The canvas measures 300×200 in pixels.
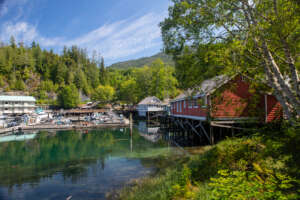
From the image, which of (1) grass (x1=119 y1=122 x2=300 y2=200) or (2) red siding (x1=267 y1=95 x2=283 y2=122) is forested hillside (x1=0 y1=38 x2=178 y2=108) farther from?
(1) grass (x1=119 y1=122 x2=300 y2=200)

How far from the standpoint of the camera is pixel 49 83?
92188mm

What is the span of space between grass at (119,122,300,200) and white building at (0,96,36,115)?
66775 millimetres

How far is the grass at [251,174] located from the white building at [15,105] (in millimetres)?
66775

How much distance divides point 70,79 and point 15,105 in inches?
1443

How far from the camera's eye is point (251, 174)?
19.0 feet

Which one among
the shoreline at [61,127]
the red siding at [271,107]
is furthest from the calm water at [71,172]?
the shoreline at [61,127]

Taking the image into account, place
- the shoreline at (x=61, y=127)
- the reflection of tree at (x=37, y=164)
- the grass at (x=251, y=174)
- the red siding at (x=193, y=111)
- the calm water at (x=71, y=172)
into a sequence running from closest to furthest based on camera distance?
the grass at (x=251, y=174) < the calm water at (x=71, y=172) < the reflection of tree at (x=37, y=164) < the red siding at (x=193, y=111) < the shoreline at (x=61, y=127)

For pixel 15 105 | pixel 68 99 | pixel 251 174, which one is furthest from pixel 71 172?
pixel 68 99

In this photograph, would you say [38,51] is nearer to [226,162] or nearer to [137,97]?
[137,97]

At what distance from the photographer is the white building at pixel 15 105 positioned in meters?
61.1

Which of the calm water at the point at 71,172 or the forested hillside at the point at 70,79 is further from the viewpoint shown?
the forested hillside at the point at 70,79

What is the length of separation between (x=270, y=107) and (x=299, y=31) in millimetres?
11185

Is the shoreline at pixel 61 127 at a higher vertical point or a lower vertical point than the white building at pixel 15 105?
lower

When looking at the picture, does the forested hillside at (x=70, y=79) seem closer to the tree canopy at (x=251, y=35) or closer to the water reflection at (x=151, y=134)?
the water reflection at (x=151, y=134)
